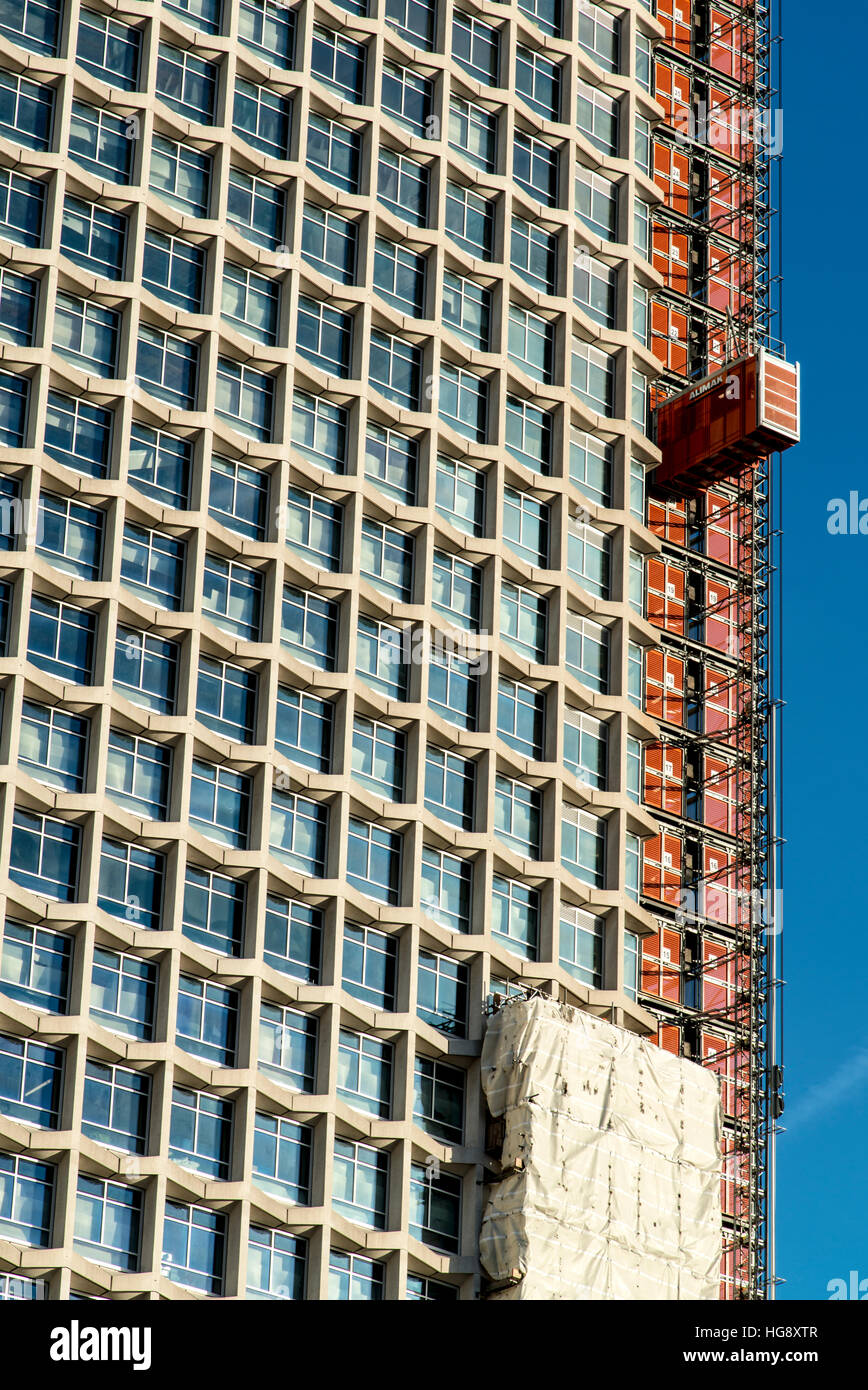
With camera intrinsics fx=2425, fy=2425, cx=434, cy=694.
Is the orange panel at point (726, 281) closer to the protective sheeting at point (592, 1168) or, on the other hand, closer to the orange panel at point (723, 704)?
the orange panel at point (723, 704)

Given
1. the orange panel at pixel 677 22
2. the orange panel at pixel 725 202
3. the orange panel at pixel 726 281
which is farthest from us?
the orange panel at pixel 677 22

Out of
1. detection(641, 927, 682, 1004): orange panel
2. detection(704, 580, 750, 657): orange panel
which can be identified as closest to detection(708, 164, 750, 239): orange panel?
detection(704, 580, 750, 657): orange panel

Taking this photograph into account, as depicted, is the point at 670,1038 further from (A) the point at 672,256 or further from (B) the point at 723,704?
(A) the point at 672,256

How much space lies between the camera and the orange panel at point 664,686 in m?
96.1

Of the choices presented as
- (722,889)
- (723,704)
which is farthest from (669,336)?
(722,889)

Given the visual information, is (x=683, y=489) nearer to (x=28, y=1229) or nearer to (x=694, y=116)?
(x=694, y=116)

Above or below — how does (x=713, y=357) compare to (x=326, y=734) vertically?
above

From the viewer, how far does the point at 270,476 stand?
269 feet

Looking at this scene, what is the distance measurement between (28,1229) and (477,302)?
130ft

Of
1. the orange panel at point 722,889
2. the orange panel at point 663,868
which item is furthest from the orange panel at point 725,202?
the orange panel at point 663,868

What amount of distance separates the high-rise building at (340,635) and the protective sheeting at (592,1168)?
72.0 inches
